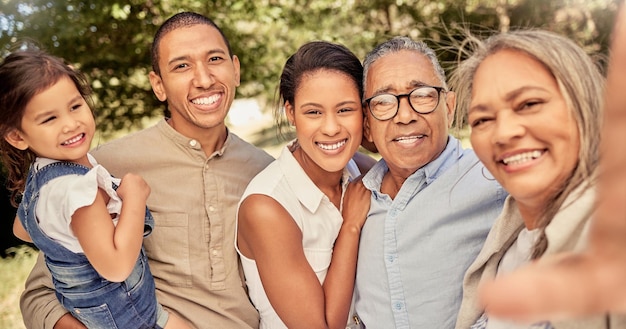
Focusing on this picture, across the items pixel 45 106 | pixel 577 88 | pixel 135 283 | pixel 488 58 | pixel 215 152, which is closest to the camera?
pixel 577 88

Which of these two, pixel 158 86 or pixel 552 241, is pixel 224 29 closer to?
pixel 158 86

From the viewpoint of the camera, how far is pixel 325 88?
268 cm

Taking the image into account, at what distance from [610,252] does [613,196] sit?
0.07 meters

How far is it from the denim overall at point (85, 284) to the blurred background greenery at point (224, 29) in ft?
9.74

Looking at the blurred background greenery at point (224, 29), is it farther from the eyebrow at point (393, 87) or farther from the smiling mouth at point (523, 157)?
the smiling mouth at point (523, 157)

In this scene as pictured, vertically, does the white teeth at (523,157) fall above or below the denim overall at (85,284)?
above

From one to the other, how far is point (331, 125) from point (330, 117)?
0.04 metres

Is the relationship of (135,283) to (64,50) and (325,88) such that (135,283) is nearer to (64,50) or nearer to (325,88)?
(325,88)

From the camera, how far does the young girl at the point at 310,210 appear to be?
8.42 feet

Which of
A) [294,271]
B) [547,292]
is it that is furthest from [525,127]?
[294,271]

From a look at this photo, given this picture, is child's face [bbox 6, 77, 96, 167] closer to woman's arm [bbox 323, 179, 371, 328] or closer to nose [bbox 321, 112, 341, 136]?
nose [bbox 321, 112, 341, 136]

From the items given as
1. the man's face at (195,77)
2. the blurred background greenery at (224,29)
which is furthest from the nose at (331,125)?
the blurred background greenery at (224,29)

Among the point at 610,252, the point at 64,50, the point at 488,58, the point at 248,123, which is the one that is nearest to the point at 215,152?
the point at 488,58

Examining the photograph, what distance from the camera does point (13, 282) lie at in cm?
586
